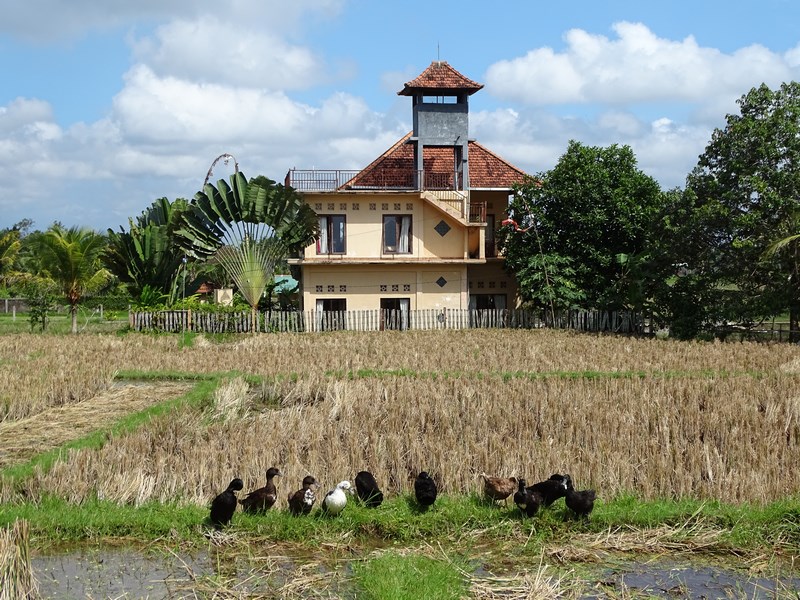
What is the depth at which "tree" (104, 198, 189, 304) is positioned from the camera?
32.8 meters

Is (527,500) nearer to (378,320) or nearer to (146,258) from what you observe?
(378,320)

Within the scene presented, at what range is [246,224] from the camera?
30719 millimetres

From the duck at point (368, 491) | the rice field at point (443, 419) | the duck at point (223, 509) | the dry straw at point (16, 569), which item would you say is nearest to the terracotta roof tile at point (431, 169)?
the rice field at point (443, 419)

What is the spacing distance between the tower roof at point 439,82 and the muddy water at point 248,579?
Result: 2919 cm

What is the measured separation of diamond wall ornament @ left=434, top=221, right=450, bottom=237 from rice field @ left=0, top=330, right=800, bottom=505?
39.8 feet

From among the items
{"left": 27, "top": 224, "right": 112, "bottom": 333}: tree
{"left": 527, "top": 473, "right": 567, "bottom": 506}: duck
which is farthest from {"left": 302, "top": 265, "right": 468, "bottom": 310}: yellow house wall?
{"left": 527, "top": 473, "right": 567, "bottom": 506}: duck

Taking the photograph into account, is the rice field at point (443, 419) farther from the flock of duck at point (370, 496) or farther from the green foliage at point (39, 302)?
the green foliage at point (39, 302)

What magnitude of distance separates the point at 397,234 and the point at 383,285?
197 centimetres

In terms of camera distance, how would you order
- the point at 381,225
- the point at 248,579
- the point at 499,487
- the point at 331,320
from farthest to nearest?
the point at 381,225, the point at 331,320, the point at 499,487, the point at 248,579

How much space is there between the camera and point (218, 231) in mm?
30625

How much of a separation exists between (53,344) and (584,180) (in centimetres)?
1886

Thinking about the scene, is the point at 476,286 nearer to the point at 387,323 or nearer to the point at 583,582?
the point at 387,323

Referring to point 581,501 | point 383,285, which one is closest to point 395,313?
point 383,285

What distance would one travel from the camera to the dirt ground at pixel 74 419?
11.4 meters
